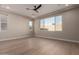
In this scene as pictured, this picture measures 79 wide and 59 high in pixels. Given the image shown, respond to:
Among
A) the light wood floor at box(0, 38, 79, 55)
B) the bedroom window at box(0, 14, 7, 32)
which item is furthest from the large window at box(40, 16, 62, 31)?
the bedroom window at box(0, 14, 7, 32)

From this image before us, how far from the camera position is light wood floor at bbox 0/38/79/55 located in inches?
60.0

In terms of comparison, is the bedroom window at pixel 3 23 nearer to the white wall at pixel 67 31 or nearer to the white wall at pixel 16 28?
the white wall at pixel 16 28

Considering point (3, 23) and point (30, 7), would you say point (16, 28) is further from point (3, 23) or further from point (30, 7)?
point (30, 7)

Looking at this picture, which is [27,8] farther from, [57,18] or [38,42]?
[38,42]

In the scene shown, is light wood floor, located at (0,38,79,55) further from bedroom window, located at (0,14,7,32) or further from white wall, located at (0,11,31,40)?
bedroom window, located at (0,14,7,32)

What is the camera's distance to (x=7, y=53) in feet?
4.88

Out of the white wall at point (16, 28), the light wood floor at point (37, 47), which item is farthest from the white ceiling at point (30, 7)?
the light wood floor at point (37, 47)

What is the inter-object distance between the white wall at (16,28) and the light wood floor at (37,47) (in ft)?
0.38

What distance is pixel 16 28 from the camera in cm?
156

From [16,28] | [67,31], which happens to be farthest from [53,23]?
[16,28]

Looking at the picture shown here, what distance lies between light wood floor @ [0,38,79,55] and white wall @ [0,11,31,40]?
0.38 feet
